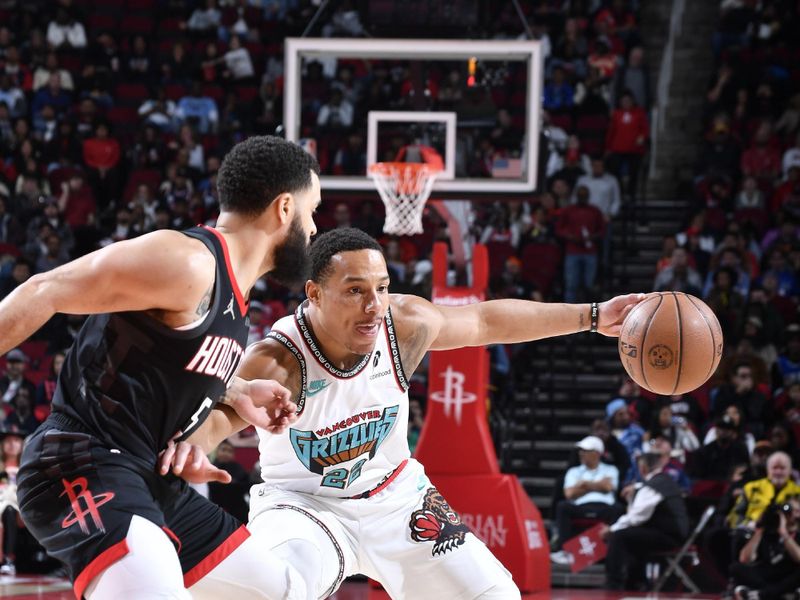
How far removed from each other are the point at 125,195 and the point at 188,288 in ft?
37.4

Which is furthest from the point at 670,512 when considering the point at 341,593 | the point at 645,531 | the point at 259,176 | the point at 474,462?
the point at 259,176

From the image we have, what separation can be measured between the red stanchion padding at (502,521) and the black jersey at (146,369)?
16.5 ft

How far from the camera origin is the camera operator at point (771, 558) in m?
7.93

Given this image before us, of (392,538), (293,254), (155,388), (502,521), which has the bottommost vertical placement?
(502,521)

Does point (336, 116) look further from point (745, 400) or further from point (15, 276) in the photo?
point (15, 276)

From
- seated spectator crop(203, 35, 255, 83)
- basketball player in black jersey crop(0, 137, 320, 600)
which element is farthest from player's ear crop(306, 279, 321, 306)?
seated spectator crop(203, 35, 255, 83)

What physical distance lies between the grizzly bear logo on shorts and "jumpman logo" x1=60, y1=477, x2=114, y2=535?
5.18 feet

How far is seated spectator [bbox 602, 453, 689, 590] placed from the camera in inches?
343

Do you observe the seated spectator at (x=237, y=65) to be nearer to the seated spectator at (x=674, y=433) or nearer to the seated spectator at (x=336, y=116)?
the seated spectator at (x=336, y=116)

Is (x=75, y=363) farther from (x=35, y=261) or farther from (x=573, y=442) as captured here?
(x=35, y=261)

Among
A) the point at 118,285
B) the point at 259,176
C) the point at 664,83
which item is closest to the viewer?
the point at 118,285

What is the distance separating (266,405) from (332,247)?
115 cm

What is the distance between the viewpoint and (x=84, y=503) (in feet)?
10.1

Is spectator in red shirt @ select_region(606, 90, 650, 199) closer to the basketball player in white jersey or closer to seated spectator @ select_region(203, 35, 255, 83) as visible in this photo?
seated spectator @ select_region(203, 35, 255, 83)
